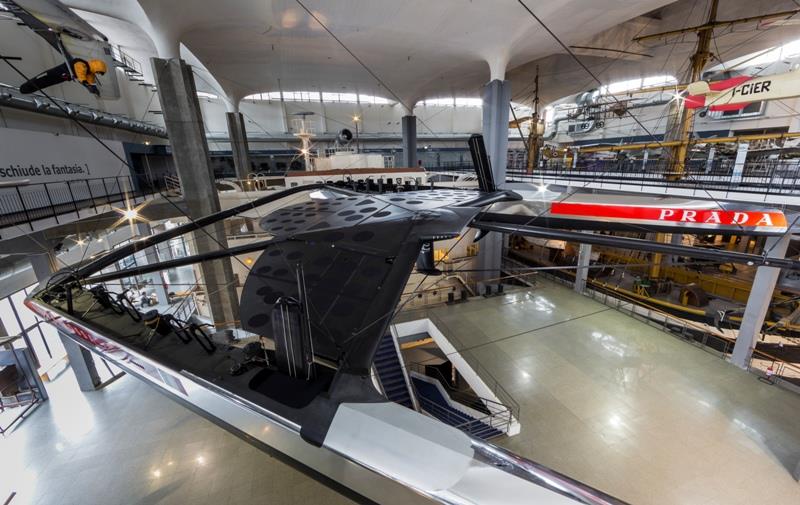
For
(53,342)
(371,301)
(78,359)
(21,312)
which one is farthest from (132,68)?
(371,301)

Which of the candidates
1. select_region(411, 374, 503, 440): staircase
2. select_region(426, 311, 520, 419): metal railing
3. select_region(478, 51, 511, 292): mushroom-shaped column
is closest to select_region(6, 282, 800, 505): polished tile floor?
select_region(426, 311, 520, 419): metal railing

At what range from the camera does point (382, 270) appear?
2.98 meters

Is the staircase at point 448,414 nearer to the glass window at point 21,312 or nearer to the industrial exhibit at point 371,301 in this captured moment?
the industrial exhibit at point 371,301

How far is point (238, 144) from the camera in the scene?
16.0 meters

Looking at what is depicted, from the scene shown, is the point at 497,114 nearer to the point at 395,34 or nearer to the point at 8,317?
the point at 395,34

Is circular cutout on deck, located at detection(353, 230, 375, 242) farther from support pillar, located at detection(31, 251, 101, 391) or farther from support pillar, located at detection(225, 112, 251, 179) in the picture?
support pillar, located at detection(225, 112, 251, 179)

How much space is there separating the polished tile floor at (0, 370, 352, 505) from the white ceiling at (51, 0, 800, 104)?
324 inches

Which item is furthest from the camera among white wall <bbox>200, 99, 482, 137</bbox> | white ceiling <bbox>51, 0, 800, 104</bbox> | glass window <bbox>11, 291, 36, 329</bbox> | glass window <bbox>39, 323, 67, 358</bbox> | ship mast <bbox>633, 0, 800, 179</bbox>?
white wall <bbox>200, 99, 482, 137</bbox>

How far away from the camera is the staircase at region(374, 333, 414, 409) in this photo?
6645mm

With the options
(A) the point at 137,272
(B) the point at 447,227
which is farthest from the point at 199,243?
(B) the point at 447,227

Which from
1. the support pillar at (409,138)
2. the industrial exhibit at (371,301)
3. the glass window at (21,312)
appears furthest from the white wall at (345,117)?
the glass window at (21,312)

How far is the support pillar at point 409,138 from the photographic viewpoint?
58.7ft

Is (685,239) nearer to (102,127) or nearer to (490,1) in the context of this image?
(490,1)

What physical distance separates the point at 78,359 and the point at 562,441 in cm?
900
